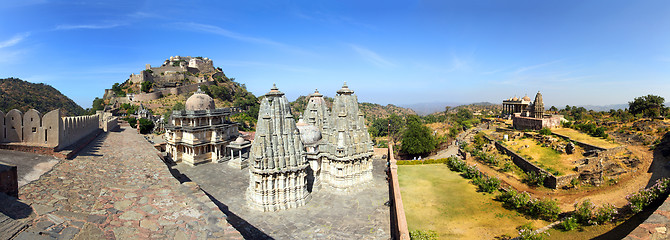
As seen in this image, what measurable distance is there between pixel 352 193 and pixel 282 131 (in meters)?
6.74

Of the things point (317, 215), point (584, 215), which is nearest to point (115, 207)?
point (317, 215)

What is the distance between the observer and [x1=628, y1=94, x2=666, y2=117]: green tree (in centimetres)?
3653

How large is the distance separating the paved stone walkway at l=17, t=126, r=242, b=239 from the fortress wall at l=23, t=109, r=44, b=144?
1612mm

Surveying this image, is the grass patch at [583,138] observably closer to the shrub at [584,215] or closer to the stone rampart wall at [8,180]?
the shrub at [584,215]

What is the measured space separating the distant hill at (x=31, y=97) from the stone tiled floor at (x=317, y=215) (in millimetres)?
68024

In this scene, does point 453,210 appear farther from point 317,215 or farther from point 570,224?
point 317,215

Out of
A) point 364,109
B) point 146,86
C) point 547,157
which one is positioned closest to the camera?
point 547,157

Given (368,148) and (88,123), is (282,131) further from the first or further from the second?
(88,123)

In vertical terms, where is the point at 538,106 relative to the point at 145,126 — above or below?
above

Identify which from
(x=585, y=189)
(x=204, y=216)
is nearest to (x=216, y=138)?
(x=204, y=216)

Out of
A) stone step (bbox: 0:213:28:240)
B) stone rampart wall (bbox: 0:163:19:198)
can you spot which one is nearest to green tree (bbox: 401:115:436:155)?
stone rampart wall (bbox: 0:163:19:198)

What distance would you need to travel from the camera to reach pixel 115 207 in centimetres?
739

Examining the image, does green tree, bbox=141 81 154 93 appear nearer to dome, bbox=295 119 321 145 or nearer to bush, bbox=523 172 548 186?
dome, bbox=295 119 321 145

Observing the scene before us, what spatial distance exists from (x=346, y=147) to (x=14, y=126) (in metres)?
15.9
